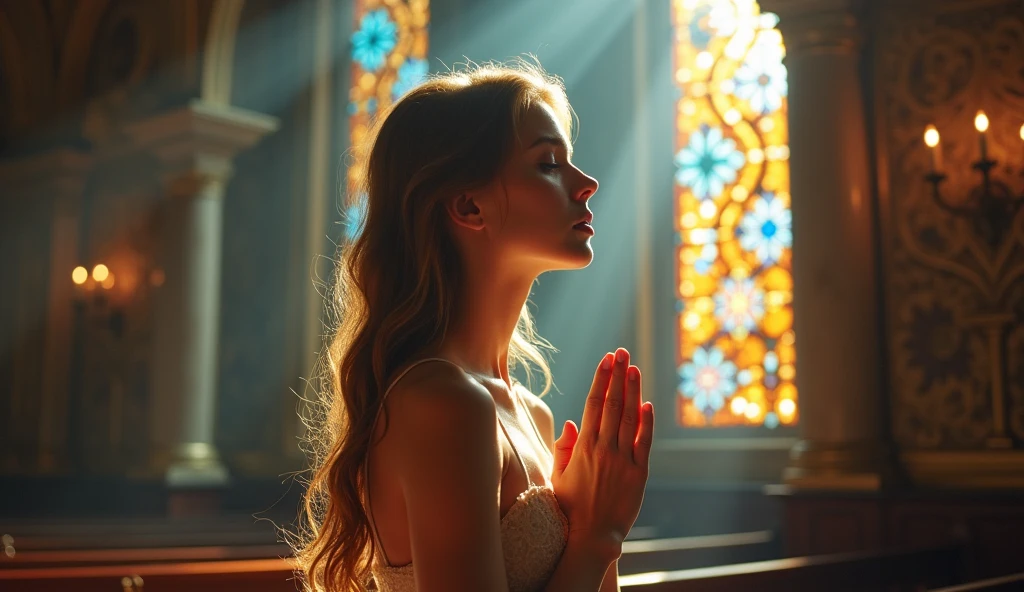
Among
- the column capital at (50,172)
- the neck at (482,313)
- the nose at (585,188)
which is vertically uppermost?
the column capital at (50,172)

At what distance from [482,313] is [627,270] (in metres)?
6.04

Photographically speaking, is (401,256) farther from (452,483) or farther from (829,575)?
(829,575)

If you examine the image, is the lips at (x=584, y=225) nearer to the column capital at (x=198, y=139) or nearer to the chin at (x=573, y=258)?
the chin at (x=573, y=258)

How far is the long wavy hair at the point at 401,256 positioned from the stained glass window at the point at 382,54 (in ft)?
25.2

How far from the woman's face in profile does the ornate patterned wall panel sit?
3.99 m

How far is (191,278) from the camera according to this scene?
332 inches

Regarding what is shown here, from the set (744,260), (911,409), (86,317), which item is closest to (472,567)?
(911,409)

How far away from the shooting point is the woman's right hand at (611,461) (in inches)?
50.6

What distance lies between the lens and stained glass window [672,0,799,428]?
681cm

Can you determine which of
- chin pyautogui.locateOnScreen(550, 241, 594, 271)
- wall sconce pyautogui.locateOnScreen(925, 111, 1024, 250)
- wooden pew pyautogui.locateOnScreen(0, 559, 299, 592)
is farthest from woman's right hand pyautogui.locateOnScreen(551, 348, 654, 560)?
wall sconce pyautogui.locateOnScreen(925, 111, 1024, 250)

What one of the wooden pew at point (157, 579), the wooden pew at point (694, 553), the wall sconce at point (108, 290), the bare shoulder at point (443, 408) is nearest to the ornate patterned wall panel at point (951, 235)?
the wooden pew at point (694, 553)

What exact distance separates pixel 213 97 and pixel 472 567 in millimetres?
7923

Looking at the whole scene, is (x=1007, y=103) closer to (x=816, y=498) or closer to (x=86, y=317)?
(x=816, y=498)

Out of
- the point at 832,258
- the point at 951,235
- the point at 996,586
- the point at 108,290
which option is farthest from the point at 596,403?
the point at 108,290
